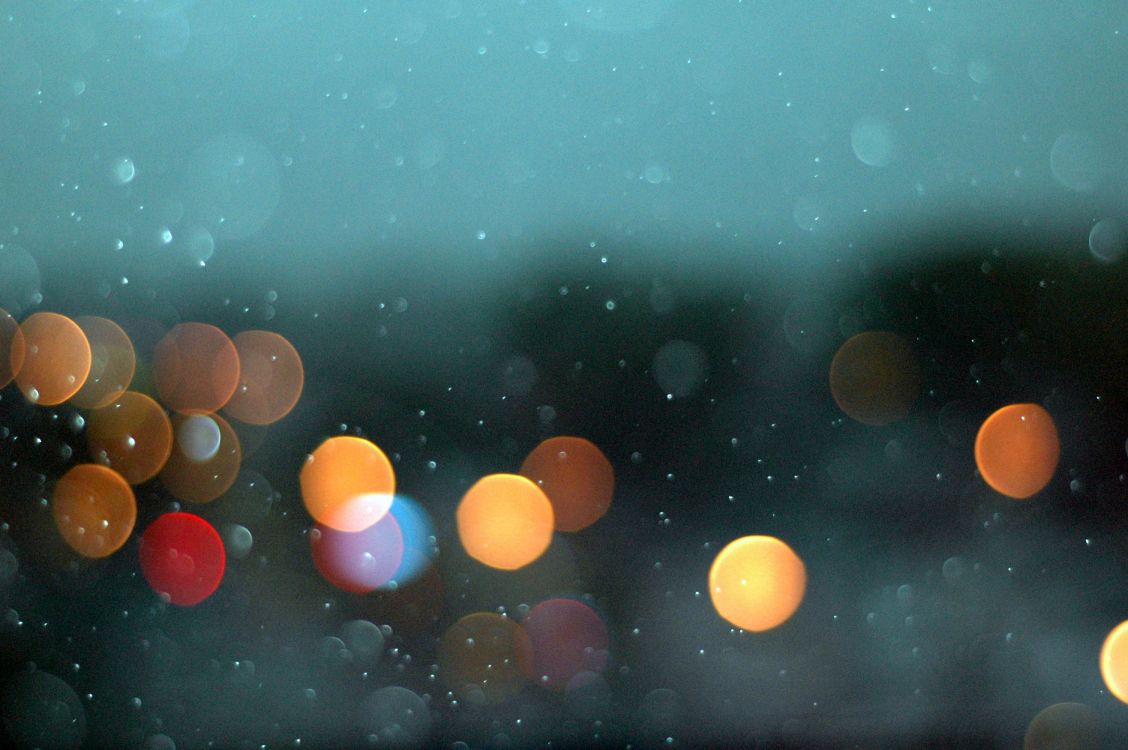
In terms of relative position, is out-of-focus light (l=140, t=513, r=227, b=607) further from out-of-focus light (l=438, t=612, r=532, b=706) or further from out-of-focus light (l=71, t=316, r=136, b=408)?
out-of-focus light (l=438, t=612, r=532, b=706)

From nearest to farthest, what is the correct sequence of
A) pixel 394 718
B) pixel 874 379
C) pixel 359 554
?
pixel 394 718
pixel 359 554
pixel 874 379

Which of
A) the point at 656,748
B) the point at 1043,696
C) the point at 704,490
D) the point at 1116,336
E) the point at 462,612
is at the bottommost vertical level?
the point at 656,748

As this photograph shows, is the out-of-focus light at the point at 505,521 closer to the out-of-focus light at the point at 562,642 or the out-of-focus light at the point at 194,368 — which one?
the out-of-focus light at the point at 562,642

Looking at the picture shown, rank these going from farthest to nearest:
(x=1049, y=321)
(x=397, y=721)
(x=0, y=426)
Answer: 1. (x=1049, y=321)
2. (x=0, y=426)
3. (x=397, y=721)

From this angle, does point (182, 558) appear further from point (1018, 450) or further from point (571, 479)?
point (1018, 450)

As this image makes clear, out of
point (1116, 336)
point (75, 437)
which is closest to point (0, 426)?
point (75, 437)

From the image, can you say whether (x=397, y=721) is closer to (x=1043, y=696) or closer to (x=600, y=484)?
(x=600, y=484)

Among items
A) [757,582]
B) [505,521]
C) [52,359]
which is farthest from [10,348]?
[757,582]

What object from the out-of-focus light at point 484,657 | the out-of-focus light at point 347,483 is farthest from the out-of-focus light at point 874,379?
the out-of-focus light at point 347,483
